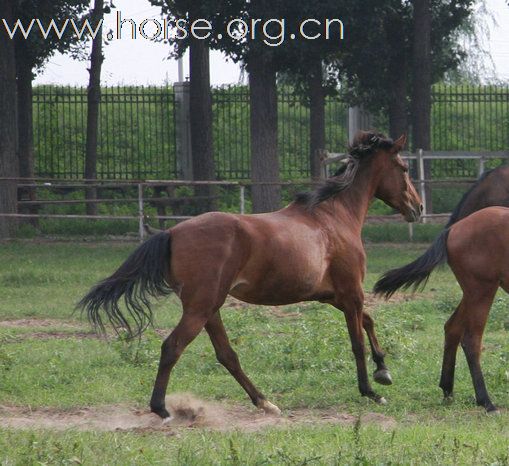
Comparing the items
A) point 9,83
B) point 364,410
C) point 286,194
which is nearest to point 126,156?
point 286,194

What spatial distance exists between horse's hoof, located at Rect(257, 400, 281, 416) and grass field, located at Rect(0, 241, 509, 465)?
0.24ft

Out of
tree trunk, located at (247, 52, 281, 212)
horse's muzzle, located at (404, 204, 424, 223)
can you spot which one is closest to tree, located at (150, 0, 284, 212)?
tree trunk, located at (247, 52, 281, 212)

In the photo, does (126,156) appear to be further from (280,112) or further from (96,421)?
(96,421)

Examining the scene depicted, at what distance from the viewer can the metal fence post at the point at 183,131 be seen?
2559cm

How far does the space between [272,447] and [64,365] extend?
354 centimetres

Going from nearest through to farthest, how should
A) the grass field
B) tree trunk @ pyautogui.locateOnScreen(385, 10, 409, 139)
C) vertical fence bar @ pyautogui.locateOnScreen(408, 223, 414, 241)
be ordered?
the grass field → vertical fence bar @ pyautogui.locateOnScreen(408, 223, 414, 241) → tree trunk @ pyautogui.locateOnScreen(385, 10, 409, 139)

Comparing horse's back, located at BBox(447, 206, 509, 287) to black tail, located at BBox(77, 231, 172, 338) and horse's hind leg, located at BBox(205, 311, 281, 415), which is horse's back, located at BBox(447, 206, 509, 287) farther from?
black tail, located at BBox(77, 231, 172, 338)

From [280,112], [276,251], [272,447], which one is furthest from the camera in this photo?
[280,112]

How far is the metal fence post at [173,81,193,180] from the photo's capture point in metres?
25.6

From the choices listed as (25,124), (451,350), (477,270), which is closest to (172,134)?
(25,124)

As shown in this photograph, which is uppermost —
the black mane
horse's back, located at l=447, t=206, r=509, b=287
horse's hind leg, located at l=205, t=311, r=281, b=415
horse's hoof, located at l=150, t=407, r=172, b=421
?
the black mane

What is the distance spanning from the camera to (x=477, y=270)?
8.20 metres

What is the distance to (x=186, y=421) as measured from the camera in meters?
7.77

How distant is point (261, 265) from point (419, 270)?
1323mm
